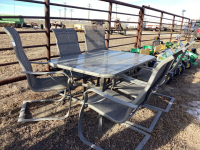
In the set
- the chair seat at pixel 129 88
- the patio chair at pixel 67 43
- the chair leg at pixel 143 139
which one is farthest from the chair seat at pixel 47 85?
the chair leg at pixel 143 139

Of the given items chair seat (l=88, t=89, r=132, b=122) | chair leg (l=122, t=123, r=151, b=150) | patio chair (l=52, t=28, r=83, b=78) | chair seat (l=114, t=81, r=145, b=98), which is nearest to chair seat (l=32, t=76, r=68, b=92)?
patio chair (l=52, t=28, r=83, b=78)

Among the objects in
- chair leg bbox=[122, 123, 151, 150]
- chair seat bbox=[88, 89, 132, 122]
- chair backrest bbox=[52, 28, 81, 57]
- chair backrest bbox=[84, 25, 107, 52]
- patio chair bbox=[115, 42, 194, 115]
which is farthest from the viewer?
chair backrest bbox=[84, 25, 107, 52]

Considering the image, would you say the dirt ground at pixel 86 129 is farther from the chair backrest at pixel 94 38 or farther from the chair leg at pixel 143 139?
the chair backrest at pixel 94 38

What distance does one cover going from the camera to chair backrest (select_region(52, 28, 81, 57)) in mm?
2479

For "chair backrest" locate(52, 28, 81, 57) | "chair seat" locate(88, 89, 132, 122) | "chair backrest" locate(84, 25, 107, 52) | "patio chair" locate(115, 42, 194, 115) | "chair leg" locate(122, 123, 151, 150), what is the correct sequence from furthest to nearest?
"chair backrest" locate(84, 25, 107, 52)
"chair backrest" locate(52, 28, 81, 57)
"patio chair" locate(115, 42, 194, 115)
"chair leg" locate(122, 123, 151, 150)
"chair seat" locate(88, 89, 132, 122)

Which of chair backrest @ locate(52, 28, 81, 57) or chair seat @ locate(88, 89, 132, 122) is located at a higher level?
chair backrest @ locate(52, 28, 81, 57)

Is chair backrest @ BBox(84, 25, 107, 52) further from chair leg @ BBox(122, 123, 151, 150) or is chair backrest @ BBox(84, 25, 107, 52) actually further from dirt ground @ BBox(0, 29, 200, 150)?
chair leg @ BBox(122, 123, 151, 150)

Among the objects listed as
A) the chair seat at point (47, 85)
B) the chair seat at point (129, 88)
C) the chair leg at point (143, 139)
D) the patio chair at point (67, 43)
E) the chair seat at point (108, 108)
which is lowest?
the chair leg at point (143, 139)

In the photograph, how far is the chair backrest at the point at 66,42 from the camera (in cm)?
248

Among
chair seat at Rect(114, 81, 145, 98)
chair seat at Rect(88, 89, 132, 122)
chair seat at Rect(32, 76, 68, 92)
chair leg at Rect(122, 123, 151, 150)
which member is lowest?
chair leg at Rect(122, 123, 151, 150)

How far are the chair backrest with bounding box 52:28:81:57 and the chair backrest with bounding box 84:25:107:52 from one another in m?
0.32

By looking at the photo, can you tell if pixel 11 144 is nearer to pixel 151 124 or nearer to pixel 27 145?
pixel 27 145

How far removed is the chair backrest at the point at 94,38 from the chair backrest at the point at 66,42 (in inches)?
12.8

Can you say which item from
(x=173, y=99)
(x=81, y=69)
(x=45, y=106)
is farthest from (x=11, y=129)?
(x=173, y=99)
